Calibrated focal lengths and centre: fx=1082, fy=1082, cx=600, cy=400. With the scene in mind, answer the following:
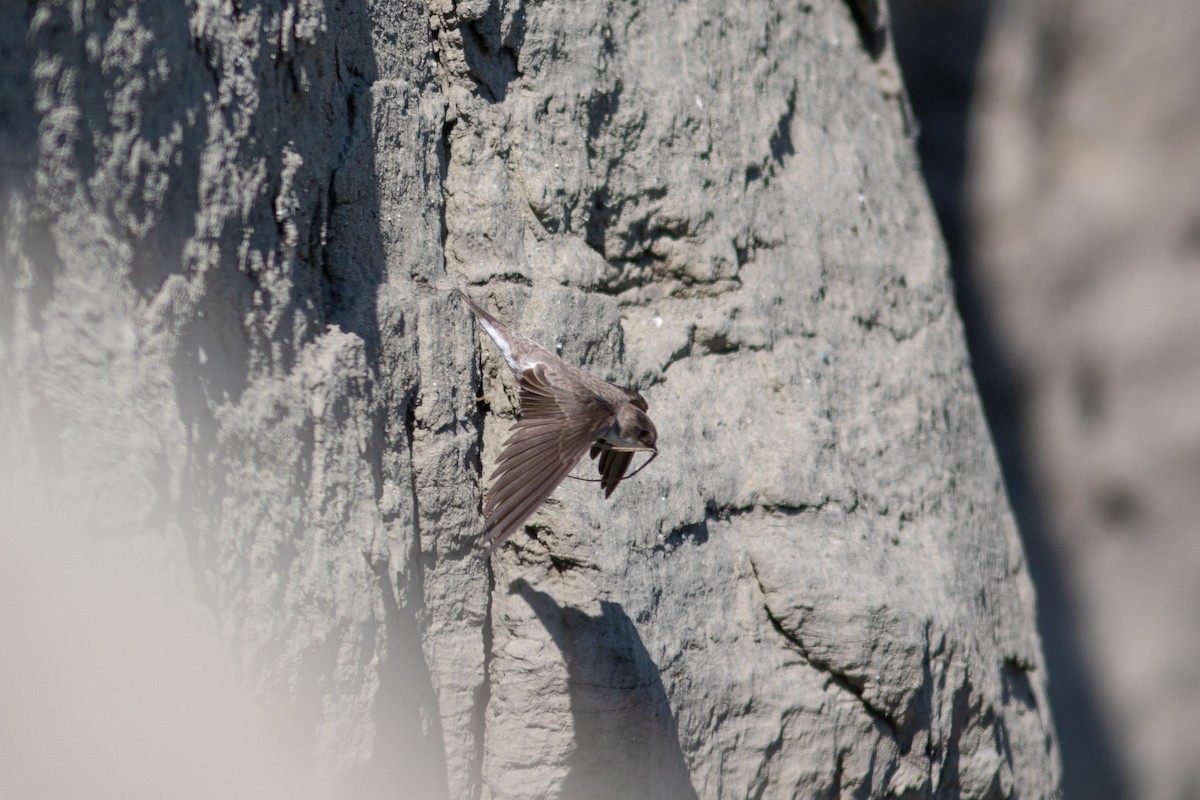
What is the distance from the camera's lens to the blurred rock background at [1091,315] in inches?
136

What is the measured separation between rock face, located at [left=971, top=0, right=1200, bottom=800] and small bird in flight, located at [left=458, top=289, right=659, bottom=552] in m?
2.44

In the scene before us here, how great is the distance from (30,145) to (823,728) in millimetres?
1510

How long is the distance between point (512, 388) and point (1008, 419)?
2.62 m

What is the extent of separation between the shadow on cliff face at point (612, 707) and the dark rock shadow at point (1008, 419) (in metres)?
2.47

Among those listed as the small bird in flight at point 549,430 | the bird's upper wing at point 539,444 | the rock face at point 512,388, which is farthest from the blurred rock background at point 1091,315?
the bird's upper wing at point 539,444

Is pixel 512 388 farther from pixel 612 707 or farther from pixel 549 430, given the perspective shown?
pixel 612 707

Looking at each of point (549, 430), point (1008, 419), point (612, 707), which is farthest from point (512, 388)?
point (1008, 419)

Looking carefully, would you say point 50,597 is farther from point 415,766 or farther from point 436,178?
point 436,178

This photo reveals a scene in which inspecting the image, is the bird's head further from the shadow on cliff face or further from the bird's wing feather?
the shadow on cliff face

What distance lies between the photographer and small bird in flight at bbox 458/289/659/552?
4.85 feet

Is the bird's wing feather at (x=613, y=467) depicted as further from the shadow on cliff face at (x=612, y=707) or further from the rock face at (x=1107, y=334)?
the rock face at (x=1107, y=334)

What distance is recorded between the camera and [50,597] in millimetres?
1143

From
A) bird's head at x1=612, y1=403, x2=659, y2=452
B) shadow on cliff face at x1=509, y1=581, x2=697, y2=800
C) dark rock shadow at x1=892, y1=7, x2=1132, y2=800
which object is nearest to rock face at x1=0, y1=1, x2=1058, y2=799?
shadow on cliff face at x1=509, y1=581, x2=697, y2=800

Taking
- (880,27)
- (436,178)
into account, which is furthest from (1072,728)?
(436,178)
